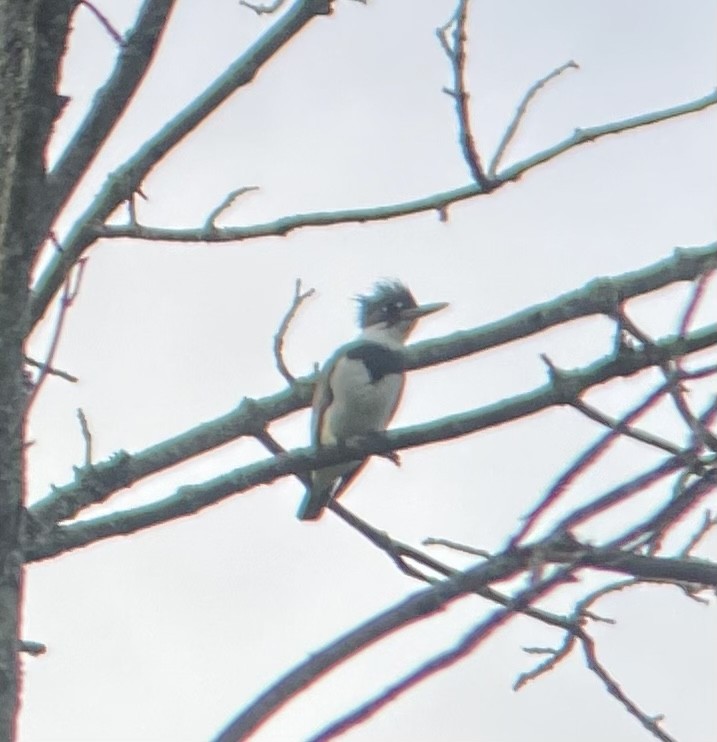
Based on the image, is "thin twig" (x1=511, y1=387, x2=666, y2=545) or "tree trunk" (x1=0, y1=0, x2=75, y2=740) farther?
"tree trunk" (x1=0, y1=0, x2=75, y2=740)

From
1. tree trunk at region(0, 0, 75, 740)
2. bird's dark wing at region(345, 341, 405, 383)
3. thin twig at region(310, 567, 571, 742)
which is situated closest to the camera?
thin twig at region(310, 567, 571, 742)

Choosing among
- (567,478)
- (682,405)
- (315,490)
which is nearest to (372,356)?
(315,490)

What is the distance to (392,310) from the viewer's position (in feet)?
23.7

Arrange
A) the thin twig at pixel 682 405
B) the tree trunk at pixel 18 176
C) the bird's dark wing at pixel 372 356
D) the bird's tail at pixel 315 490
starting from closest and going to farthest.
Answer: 1. the thin twig at pixel 682 405
2. the tree trunk at pixel 18 176
3. the bird's dark wing at pixel 372 356
4. the bird's tail at pixel 315 490

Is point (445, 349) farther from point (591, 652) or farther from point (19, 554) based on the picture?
point (19, 554)

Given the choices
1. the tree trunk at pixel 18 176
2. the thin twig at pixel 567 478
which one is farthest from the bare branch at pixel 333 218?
the thin twig at pixel 567 478

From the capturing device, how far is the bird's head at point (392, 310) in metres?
7.13

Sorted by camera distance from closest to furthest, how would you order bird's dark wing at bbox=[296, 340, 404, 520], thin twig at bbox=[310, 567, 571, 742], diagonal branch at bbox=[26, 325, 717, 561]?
thin twig at bbox=[310, 567, 571, 742]
diagonal branch at bbox=[26, 325, 717, 561]
bird's dark wing at bbox=[296, 340, 404, 520]

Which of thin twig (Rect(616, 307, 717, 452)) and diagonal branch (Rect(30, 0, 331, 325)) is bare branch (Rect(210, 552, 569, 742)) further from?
diagonal branch (Rect(30, 0, 331, 325))

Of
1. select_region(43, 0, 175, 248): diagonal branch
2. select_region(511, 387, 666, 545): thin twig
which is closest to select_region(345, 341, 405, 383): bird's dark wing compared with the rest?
select_region(43, 0, 175, 248): diagonal branch

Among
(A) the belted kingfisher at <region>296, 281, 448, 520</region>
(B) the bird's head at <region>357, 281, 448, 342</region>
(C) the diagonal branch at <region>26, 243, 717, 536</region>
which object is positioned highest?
(B) the bird's head at <region>357, 281, 448, 342</region>

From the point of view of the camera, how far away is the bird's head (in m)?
7.13

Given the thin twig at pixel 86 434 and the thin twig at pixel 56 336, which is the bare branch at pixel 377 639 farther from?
the thin twig at pixel 86 434

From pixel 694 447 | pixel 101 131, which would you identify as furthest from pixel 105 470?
pixel 694 447
